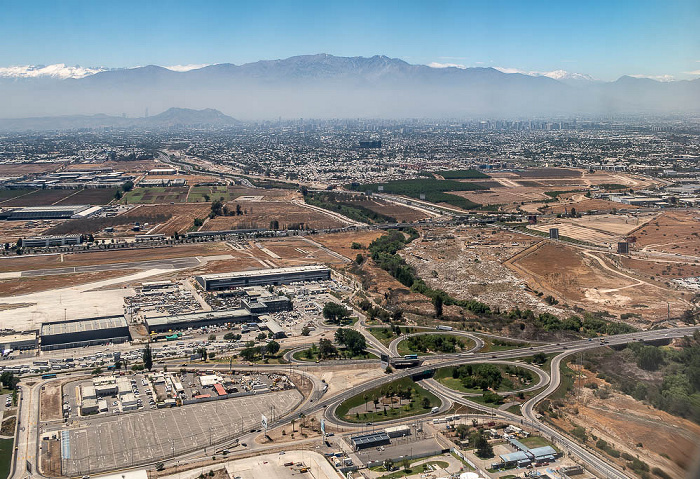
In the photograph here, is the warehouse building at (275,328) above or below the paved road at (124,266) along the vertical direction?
below

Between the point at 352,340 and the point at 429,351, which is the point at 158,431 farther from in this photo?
the point at 429,351

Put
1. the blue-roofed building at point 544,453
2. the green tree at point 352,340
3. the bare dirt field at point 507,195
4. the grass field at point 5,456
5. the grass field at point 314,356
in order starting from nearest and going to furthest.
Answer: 1. the grass field at point 5,456
2. the blue-roofed building at point 544,453
3. the grass field at point 314,356
4. the green tree at point 352,340
5. the bare dirt field at point 507,195

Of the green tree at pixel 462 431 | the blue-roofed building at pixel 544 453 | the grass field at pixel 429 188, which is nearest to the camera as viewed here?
the blue-roofed building at pixel 544 453

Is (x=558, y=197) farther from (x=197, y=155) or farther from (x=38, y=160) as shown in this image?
(x=38, y=160)

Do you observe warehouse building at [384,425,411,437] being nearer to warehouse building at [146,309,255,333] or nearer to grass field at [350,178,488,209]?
warehouse building at [146,309,255,333]

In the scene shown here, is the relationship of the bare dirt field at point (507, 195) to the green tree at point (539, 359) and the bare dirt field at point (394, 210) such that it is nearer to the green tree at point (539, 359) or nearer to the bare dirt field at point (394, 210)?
the bare dirt field at point (394, 210)

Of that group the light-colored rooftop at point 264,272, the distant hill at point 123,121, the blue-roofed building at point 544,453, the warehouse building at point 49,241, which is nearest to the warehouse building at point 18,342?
the light-colored rooftop at point 264,272
